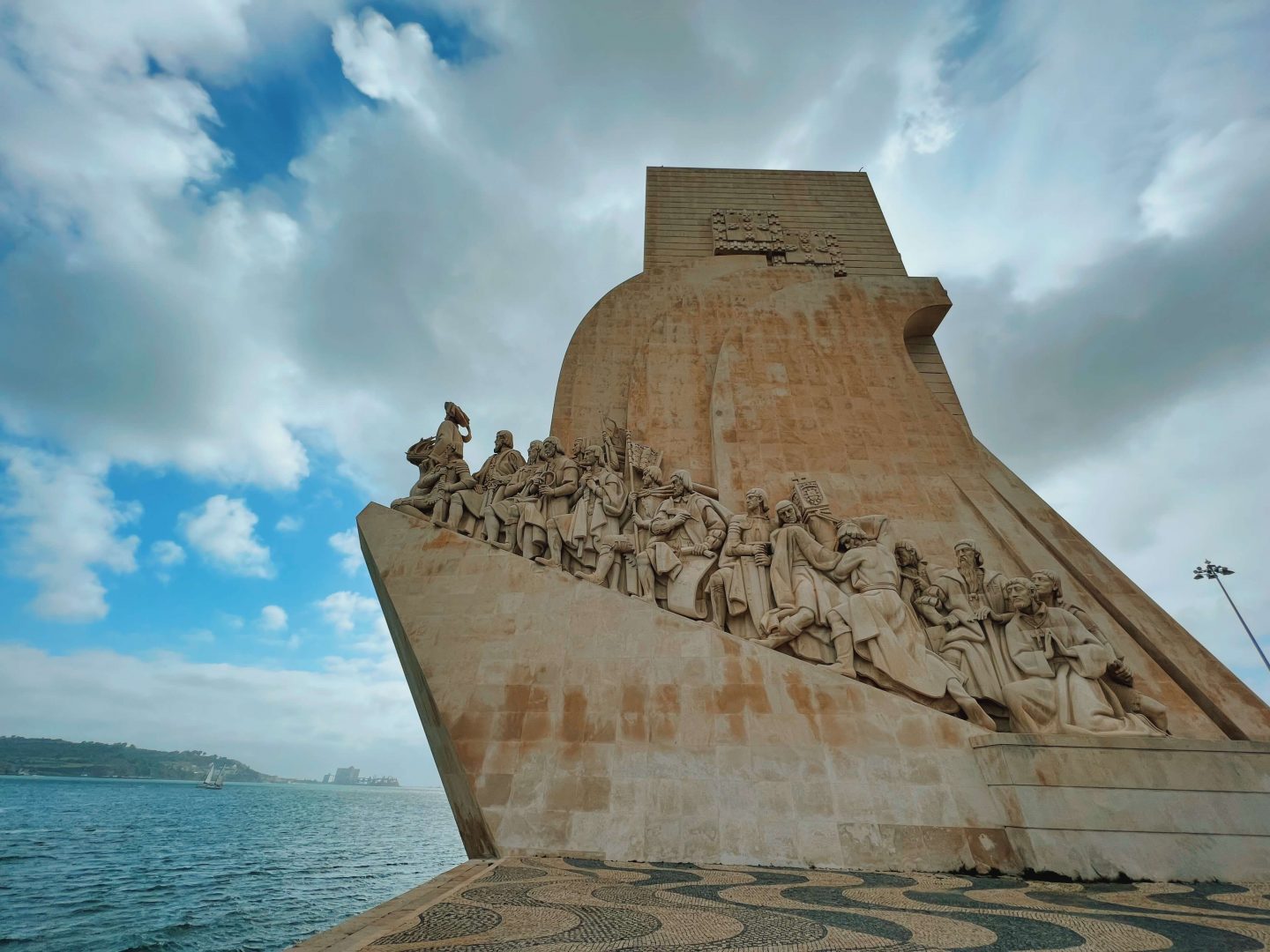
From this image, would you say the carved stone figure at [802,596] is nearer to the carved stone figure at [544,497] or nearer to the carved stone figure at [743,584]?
the carved stone figure at [743,584]

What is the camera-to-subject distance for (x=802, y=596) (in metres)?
6.02

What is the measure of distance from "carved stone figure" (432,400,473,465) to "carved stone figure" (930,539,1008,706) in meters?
6.54

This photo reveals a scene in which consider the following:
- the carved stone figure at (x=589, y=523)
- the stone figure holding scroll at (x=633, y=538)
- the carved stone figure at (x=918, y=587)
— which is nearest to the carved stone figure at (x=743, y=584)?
the stone figure holding scroll at (x=633, y=538)

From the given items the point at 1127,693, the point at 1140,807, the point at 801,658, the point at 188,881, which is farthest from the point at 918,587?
the point at 188,881

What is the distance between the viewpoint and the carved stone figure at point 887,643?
5.45m

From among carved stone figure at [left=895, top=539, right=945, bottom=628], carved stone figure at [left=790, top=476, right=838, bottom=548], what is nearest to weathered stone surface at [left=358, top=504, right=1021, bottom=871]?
carved stone figure at [left=895, top=539, right=945, bottom=628]

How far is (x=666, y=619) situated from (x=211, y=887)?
8.00m

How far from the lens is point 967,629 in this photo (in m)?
5.94

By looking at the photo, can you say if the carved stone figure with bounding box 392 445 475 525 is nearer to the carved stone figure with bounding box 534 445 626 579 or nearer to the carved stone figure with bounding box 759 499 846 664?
the carved stone figure with bounding box 534 445 626 579

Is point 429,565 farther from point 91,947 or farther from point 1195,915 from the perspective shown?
point 1195,915

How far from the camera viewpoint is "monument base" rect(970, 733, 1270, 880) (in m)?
4.18

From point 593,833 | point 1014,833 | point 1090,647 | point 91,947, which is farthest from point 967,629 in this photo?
point 91,947

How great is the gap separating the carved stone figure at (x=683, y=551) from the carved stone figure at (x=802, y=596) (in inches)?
29.3

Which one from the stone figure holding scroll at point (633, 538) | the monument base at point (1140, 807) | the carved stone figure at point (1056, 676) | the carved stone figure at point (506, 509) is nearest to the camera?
the monument base at point (1140, 807)
